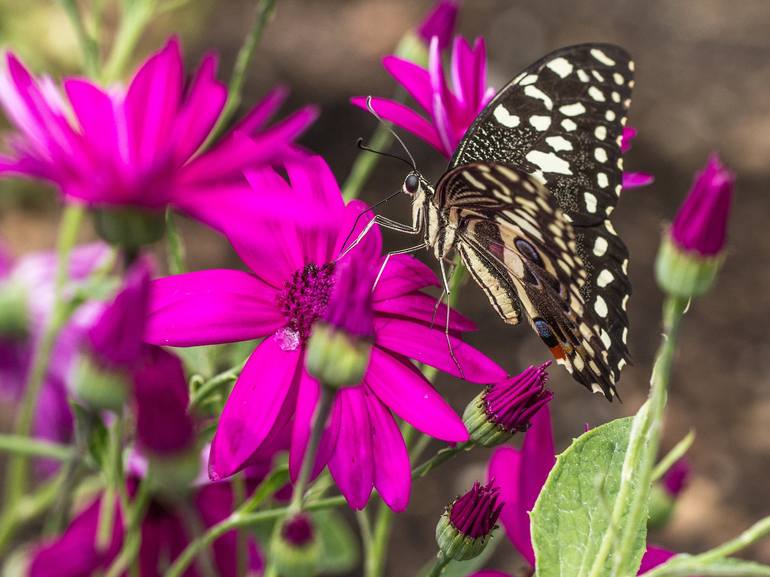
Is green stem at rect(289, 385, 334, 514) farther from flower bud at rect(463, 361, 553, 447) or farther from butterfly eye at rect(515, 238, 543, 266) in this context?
butterfly eye at rect(515, 238, 543, 266)

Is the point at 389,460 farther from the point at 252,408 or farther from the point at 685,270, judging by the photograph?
the point at 685,270

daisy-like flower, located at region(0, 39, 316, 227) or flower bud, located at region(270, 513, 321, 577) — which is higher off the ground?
daisy-like flower, located at region(0, 39, 316, 227)

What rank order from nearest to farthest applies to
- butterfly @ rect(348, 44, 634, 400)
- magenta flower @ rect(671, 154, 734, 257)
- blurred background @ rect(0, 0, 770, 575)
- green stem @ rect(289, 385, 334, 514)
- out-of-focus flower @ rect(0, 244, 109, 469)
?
green stem @ rect(289, 385, 334, 514), magenta flower @ rect(671, 154, 734, 257), butterfly @ rect(348, 44, 634, 400), out-of-focus flower @ rect(0, 244, 109, 469), blurred background @ rect(0, 0, 770, 575)

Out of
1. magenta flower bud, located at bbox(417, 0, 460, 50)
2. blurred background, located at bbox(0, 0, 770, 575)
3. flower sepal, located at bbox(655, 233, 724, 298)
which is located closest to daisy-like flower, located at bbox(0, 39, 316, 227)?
flower sepal, located at bbox(655, 233, 724, 298)

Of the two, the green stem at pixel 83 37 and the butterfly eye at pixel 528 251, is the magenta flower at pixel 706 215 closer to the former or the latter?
the butterfly eye at pixel 528 251

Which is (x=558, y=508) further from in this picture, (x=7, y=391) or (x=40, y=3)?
(x=40, y=3)

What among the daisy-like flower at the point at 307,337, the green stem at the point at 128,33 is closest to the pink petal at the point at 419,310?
the daisy-like flower at the point at 307,337
